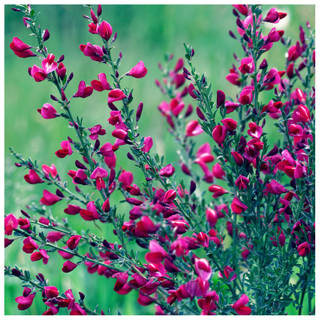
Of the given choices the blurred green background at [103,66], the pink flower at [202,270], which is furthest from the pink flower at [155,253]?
the blurred green background at [103,66]

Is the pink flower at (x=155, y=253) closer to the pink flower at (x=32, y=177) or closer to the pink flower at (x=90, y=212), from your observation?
the pink flower at (x=90, y=212)

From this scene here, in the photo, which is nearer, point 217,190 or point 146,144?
point 146,144

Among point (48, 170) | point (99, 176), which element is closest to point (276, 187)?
point (99, 176)

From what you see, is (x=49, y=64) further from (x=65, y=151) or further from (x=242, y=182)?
(x=242, y=182)

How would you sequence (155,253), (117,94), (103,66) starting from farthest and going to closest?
(103,66) → (117,94) → (155,253)

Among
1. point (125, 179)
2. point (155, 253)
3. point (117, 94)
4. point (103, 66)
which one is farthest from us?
point (103, 66)

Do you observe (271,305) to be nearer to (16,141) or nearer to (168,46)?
(168,46)

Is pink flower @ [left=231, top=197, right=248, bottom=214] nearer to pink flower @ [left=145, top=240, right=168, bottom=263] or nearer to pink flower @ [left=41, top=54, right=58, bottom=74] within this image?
pink flower @ [left=145, top=240, right=168, bottom=263]

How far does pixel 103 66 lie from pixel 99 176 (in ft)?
5.70

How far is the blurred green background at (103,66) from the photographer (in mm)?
1706

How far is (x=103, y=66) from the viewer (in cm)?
236

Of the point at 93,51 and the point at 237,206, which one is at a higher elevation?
the point at 93,51

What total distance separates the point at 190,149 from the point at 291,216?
30cm
